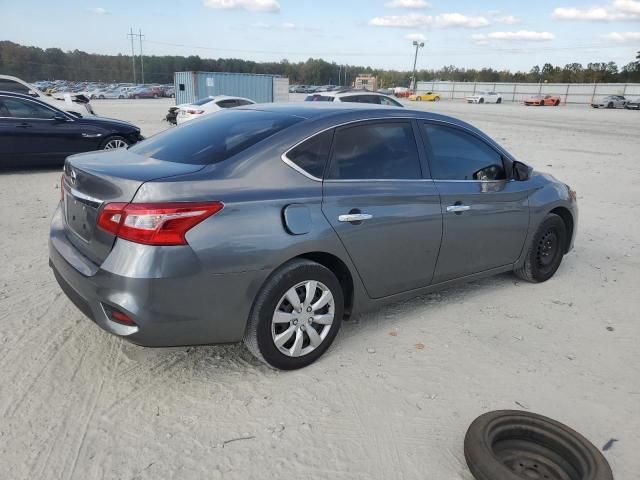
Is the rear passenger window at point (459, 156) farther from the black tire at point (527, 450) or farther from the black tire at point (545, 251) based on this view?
the black tire at point (527, 450)

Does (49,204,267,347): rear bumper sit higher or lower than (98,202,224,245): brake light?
lower

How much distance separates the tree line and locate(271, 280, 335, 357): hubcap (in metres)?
92.6

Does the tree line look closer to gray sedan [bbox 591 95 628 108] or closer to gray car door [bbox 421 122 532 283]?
gray sedan [bbox 591 95 628 108]

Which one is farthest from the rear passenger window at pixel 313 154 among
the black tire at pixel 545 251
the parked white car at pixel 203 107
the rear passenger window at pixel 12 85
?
the parked white car at pixel 203 107

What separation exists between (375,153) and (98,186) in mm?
1766

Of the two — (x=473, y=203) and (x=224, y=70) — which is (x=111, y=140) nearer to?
(x=473, y=203)

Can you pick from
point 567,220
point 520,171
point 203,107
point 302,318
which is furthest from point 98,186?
point 203,107

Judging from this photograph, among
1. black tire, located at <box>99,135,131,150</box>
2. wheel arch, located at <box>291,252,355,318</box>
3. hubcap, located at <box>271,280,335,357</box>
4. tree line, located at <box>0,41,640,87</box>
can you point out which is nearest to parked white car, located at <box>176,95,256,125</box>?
black tire, located at <box>99,135,131,150</box>

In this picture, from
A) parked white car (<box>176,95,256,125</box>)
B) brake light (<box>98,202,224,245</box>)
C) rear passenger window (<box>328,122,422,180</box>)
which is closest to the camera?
brake light (<box>98,202,224,245</box>)

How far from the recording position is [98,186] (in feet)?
9.45

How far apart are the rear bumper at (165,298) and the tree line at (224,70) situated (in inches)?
3668

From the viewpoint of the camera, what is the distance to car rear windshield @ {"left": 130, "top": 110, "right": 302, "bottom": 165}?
3.15m

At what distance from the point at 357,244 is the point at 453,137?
1.39 metres

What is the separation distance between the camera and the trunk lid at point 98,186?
9.07 ft
